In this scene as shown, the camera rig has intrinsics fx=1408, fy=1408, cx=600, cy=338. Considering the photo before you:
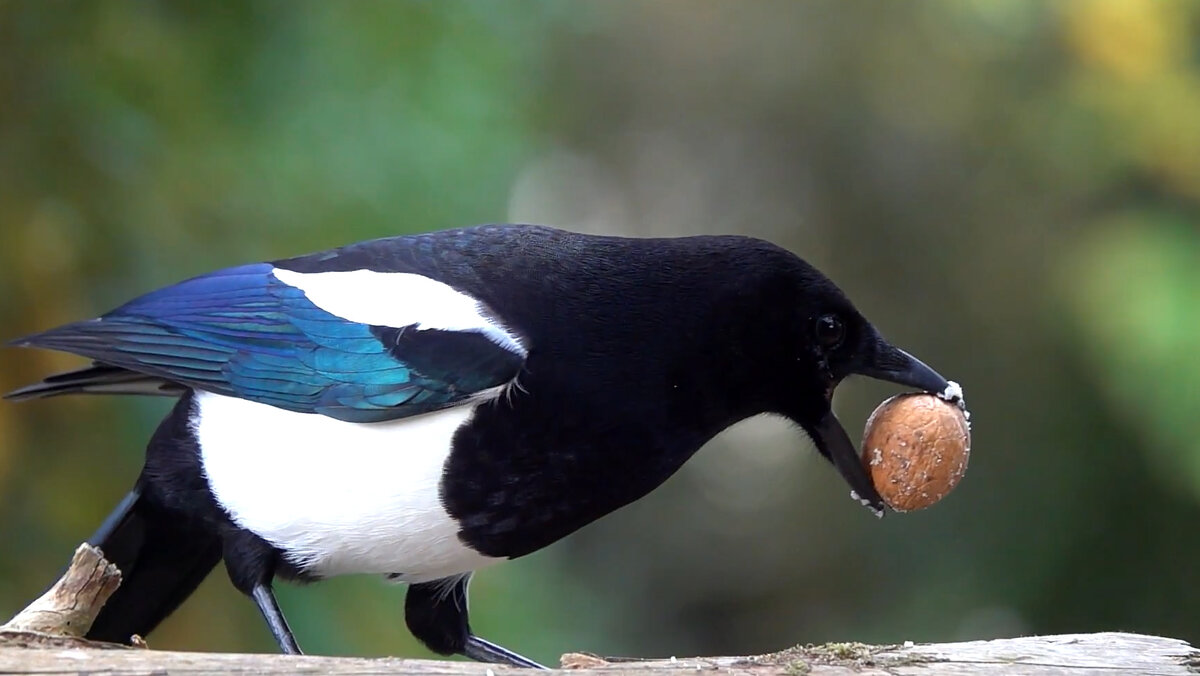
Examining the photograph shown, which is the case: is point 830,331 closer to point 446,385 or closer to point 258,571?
point 446,385

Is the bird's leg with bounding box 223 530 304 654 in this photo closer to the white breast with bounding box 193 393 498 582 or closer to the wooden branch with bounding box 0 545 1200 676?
the white breast with bounding box 193 393 498 582

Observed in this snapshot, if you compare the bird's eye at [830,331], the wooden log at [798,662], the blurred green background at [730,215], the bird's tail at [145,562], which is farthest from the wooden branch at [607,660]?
the blurred green background at [730,215]

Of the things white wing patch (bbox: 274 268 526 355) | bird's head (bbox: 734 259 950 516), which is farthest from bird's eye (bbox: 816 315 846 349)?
white wing patch (bbox: 274 268 526 355)

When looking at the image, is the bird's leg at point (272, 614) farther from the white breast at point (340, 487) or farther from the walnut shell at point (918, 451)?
the walnut shell at point (918, 451)

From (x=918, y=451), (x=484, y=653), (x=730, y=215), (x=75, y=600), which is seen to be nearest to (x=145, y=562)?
(x=75, y=600)

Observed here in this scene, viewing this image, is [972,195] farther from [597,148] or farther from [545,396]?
[545,396]

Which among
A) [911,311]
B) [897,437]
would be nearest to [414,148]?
[897,437]
